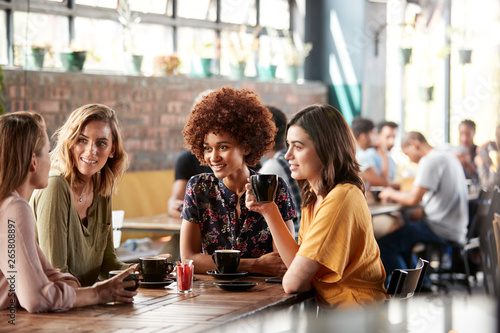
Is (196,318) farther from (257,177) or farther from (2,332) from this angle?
(257,177)

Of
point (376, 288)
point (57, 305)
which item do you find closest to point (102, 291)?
point (57, 305)

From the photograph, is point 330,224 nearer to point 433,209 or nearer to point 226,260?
point 226,260

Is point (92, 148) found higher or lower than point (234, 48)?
lower

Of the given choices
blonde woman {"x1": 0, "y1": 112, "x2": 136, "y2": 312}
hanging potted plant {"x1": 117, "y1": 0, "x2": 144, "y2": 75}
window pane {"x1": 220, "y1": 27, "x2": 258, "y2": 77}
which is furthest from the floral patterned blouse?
window pane {"x1": 220, "y1": 27, "x2": 258, "y2": 77}

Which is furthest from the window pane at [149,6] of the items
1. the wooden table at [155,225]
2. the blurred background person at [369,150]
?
the wooden table at [155,225]

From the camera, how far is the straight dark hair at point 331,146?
202 cm

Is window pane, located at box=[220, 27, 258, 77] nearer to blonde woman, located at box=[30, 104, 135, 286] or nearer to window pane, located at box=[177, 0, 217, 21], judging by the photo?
window pane, located at box=[177, 0, 217, 21]

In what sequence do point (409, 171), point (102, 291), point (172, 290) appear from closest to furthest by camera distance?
point (102, 291)
point (172, 290)
point (409, 171)

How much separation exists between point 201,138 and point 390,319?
188cm

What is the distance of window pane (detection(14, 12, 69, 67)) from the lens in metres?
5.15

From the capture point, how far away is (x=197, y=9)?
698 cm

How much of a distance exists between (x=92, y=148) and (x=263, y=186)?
57 centimetres

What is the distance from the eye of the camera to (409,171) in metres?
7.40

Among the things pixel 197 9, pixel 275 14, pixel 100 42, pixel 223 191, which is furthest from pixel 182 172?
pixel 275 14
